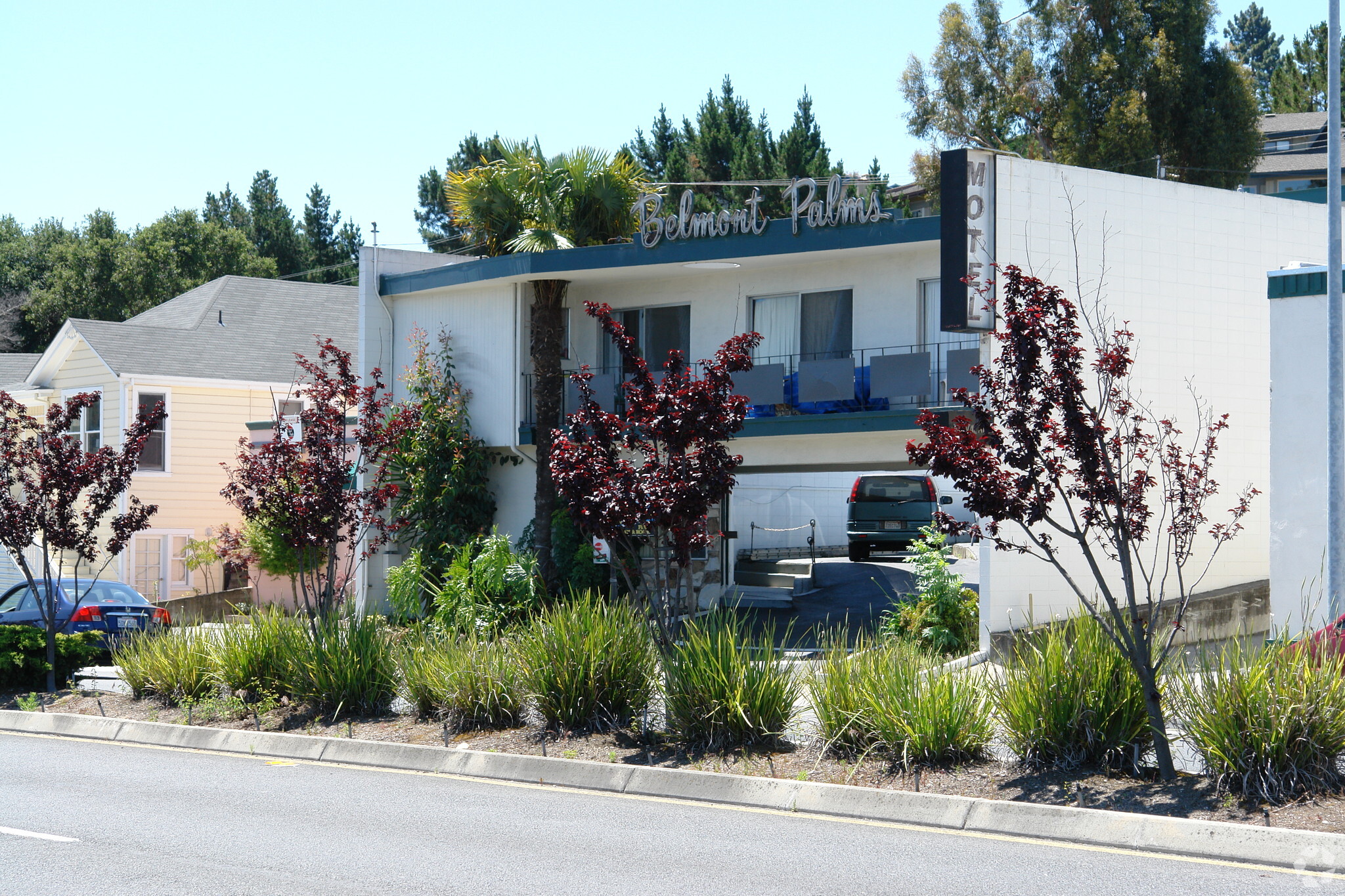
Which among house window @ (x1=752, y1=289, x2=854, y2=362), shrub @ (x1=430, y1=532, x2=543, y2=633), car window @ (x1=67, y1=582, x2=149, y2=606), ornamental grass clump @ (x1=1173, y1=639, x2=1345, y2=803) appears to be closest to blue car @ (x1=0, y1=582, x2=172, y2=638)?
car window @ (x1=67, y1=582, x2=149, y2=606)

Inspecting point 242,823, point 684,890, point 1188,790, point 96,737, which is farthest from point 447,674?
point 1188,790

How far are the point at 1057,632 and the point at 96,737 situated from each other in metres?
10.3

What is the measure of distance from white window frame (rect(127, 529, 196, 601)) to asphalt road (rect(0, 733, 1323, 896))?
19886 mm

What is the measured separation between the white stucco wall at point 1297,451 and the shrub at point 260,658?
10.7 metres

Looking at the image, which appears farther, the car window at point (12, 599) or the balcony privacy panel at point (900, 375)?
the car window at point (12, 599)

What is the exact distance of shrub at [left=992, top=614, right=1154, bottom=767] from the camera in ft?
31.1

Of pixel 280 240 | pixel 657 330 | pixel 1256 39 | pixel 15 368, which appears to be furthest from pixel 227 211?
pixel 1256 39

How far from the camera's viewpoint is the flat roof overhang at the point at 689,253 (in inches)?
760

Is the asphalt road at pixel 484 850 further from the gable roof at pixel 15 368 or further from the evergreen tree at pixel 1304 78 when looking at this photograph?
the evergreen tree at pixel 1304 78

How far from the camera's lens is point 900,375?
61.1 feet

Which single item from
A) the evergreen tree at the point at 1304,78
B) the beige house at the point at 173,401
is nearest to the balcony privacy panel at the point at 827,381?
the beige house at the point at 173,401

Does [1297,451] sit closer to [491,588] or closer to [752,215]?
[752,215]

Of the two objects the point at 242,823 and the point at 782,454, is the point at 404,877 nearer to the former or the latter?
the point at 242,823

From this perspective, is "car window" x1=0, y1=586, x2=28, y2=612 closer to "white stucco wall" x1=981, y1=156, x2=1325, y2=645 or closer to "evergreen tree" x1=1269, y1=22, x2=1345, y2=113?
"white stucco wall" x1=981, y1=156, x2=1325, y2=645
